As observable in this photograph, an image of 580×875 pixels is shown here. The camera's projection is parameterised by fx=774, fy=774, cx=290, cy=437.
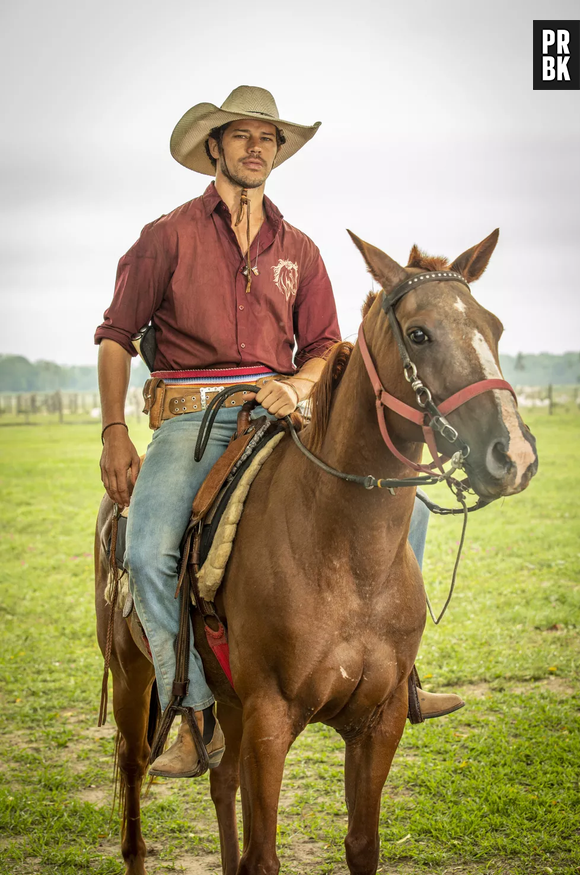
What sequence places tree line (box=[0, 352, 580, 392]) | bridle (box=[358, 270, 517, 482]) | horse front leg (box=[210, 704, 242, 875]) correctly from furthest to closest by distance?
1. tree line (box=[0, 352, 580, 392])
2. horse front leg (box=[210, 704, 242, 875])
3. bridle (box=[358, 270, 517, 482])

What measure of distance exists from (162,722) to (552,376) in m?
27.5

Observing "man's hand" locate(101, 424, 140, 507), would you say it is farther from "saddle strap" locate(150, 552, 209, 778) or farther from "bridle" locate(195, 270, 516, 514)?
"bridle" locate(195, 270, 516, 514)

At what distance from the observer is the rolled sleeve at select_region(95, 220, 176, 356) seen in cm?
349

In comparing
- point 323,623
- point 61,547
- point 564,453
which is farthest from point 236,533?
point 564,453

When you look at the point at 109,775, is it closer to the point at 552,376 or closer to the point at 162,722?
the point at 162,722

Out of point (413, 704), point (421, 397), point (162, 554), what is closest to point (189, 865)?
point (413, 704)

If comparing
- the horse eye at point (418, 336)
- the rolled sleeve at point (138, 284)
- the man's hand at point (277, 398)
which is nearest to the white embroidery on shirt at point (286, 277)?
the rolled sleeve at point (138, 284)

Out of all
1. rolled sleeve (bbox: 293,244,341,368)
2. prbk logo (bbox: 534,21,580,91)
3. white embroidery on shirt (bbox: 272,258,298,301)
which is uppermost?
prbk logo (bbox: 534,21,580,91)

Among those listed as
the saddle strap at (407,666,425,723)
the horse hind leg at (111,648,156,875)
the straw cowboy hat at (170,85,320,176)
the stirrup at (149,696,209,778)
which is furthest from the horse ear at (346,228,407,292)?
the horse hind leg at (111,648,156,875)

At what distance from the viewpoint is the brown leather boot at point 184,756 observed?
10.8 ft

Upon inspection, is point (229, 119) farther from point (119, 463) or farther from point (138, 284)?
point (119, 463)

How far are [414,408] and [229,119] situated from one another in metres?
1.93

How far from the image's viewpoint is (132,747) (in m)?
4.31

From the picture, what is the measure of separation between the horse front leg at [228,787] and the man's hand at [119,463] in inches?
57.4
